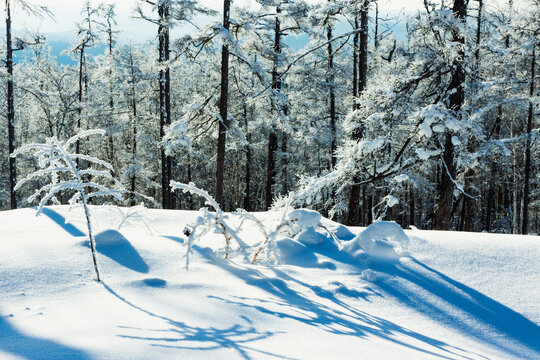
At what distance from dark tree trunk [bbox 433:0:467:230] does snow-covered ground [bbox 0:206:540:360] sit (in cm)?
322

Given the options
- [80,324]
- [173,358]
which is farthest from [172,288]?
[173,358]

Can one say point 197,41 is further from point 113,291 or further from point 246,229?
point 113,291

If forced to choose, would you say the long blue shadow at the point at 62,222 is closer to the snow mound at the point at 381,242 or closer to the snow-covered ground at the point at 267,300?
the snow-covered ground at the point at 267,300

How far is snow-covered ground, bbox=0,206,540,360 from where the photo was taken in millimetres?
2047

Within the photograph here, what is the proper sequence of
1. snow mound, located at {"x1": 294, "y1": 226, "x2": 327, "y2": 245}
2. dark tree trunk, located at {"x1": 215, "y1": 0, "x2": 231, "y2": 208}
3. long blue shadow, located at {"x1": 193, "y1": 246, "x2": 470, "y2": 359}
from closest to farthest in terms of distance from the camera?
long blue shadow, located at {"x1": 193, "y1": 246, "x2": 470, "y2": 359}, snow mound, located at {"x1": 294, "y1": 226, "x2": 327, "y2": 245}, dark tree trunk, located at {"x1": 215, "y1": 0, "x2": 231, "y2": 208}

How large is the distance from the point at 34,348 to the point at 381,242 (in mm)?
3409

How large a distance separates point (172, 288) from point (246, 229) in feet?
7.55

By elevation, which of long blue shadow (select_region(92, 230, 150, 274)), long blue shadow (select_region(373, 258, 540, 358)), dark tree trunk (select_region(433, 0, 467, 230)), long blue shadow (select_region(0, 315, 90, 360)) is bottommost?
long blue shadow (select_region(373, 258, 540, 358))

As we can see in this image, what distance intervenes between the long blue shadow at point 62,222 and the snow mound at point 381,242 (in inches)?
138

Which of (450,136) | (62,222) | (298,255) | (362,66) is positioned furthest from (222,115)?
(298,255)

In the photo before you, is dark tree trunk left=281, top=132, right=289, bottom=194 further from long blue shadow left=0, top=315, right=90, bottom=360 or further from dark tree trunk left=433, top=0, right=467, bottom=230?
long blue shadow left=0, top=315, right=90, bottom=360

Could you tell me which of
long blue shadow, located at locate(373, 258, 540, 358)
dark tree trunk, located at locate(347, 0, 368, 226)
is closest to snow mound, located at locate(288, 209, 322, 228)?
long blue shadow, located at locate(373, 258, 540, 358)

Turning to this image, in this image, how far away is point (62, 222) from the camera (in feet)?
16.4

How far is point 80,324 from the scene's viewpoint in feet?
7.14
